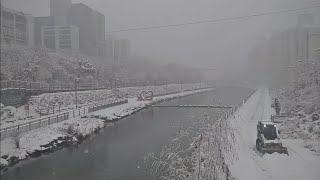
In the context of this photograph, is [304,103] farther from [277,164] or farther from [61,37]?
[61,37]

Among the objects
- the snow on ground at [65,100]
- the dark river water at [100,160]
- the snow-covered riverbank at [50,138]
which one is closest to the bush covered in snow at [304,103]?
the dark river water at [100,160]

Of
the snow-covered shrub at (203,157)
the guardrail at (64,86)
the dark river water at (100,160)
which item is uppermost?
the guardrail at (64,86)

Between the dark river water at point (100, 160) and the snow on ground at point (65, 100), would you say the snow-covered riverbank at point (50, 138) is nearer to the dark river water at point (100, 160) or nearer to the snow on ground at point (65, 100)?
the dark river water at point (100, 160)

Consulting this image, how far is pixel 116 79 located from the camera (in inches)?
1432

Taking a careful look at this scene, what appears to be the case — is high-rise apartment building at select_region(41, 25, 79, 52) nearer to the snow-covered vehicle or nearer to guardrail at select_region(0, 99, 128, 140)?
guardrail at select_region(0, 99, 128, 140)

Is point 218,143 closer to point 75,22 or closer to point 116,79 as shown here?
point 75,22

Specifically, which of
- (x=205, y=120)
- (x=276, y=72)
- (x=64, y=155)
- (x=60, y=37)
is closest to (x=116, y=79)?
(x=60, y=37)

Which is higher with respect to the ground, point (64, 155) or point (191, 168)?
point (191, 168)

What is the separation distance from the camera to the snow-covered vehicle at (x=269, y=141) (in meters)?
8.34

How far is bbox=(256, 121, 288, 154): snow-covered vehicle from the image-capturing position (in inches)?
328

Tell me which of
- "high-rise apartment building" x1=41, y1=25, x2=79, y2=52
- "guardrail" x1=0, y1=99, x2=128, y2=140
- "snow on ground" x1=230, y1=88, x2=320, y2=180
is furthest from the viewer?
"high-rise apartment building" x1=41, y1=25, x2=79, y2=52

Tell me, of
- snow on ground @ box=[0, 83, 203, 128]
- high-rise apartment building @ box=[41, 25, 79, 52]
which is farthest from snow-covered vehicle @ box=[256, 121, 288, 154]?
high-rise apartment building @ box=[41, 25, 79, 52]

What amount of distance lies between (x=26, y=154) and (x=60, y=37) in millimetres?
17485

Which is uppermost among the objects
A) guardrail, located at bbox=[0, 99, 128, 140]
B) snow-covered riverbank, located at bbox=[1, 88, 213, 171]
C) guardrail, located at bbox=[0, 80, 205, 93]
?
guardrail, located at bbox=[0, 80, 205, 93]
